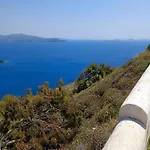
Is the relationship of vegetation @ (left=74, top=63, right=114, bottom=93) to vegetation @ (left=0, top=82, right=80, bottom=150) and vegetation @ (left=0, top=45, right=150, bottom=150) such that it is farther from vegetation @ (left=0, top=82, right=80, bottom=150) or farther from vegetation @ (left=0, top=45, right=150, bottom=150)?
vegetation @ (left=0, top=82, right=80, bottom=150)

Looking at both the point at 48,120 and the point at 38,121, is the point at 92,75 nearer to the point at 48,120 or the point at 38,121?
the point at 48,120

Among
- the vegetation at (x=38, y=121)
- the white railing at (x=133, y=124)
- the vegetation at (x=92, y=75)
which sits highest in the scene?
the white railing at (x=133, y=124)

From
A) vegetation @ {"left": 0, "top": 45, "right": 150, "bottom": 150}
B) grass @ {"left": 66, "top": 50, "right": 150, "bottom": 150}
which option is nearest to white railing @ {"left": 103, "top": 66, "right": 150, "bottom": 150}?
grass @ {"left": 66, "top": 50, "right": 150, "bottom": 150}

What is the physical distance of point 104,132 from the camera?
19.5 feet

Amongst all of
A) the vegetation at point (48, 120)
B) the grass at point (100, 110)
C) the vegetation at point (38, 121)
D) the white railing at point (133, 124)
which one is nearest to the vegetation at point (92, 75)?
the grass at point (100, 110)

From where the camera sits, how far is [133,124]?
8.58ft

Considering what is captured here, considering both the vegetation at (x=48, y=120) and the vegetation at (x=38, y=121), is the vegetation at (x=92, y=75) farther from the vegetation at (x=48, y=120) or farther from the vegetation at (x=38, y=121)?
the vegetation at (x=38, y=121)

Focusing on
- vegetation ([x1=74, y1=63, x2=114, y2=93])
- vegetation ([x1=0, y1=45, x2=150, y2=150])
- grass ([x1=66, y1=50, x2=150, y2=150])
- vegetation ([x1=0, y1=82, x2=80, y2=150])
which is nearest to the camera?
grass ([x1=66, y1=50, x2=150, y2=150])

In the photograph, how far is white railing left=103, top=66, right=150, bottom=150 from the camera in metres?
2.14

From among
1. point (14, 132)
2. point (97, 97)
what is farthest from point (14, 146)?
point (97, 97)

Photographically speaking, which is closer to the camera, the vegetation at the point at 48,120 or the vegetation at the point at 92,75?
the vegetation at the point at 48,120

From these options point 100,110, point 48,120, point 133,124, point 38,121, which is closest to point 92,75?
point 100,110

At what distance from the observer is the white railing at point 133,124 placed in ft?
7.01

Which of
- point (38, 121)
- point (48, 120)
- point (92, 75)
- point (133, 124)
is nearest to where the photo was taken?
point (133, 124)
